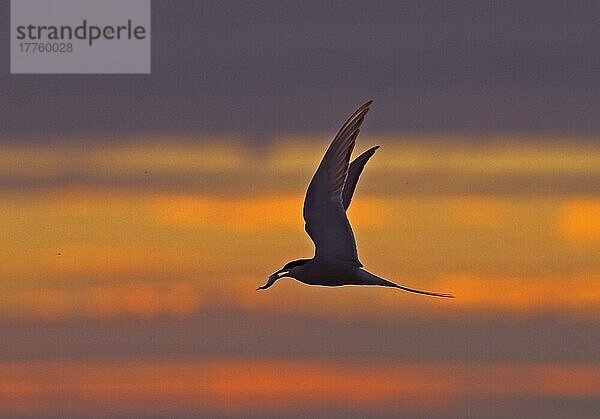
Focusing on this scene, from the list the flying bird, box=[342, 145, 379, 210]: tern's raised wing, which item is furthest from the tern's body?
box=[342, 145, 379, 210]: tern's raised wing

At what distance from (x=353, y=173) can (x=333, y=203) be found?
5015 mm

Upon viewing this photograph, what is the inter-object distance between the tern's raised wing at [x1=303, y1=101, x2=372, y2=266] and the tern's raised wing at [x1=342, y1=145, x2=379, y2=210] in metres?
3.02

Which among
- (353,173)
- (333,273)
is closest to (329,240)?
(333,273)

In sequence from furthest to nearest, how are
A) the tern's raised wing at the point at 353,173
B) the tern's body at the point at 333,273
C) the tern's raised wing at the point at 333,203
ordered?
1. the tern's raised wing at the point at 353,173
2. the tern's body at the point at 333,273
3. the tern's raised wing at the point at 333,203

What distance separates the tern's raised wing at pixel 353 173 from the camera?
167ft

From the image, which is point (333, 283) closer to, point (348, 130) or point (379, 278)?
point (379, 278)

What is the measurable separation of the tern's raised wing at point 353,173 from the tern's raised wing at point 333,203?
3.02 metres

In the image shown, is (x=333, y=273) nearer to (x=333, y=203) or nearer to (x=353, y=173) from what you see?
(x=333, y=203)

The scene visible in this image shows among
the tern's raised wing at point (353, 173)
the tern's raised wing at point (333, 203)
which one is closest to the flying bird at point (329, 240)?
the tern's raised wing at point (333, 203)

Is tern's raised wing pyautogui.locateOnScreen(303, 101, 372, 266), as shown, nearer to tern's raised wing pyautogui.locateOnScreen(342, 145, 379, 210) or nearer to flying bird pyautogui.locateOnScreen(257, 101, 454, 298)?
flying bird pyautogui.locateOnScreen(257, 101, 454, 298)

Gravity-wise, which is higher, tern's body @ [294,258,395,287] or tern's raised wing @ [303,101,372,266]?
tern's raised wing @ [303,101,372,266]

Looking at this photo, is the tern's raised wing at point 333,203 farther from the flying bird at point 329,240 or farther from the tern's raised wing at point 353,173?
the tern's raised wing at point 353,173

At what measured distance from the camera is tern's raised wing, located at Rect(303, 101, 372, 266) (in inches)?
1797

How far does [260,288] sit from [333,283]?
7.15 feet
